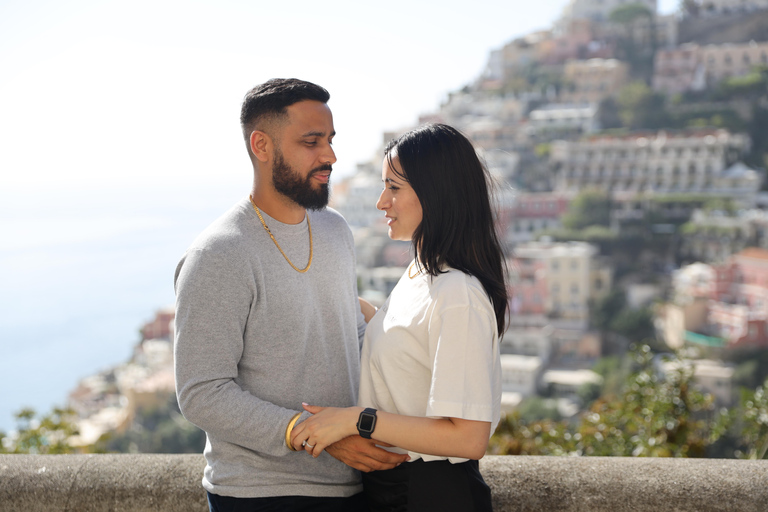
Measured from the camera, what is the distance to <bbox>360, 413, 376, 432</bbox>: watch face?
2.84 feet

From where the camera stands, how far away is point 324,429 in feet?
2.86

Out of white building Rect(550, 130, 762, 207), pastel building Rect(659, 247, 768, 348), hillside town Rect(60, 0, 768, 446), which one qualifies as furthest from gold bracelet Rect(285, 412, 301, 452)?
white building Rect(550, 130, 762, 207)

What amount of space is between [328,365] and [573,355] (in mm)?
28930

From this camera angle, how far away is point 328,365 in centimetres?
99

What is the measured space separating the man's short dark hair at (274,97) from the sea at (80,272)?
3996cm

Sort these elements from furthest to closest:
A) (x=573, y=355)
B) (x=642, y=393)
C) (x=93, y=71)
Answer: (x=93, y=71) → (x=573, y=355) → (x=642, y=393)

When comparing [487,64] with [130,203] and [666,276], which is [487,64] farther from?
[130,203]

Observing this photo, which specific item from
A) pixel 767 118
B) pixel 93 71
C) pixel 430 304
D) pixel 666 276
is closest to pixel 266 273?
pixel 430 304

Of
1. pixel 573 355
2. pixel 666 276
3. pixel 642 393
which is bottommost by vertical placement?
pixel 573 355

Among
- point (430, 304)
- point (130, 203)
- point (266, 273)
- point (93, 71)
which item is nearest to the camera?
point (430, 304)

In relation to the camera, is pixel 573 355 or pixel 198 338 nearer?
pixel 198 338

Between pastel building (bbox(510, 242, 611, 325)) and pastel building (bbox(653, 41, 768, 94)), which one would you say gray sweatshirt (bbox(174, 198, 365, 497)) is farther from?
pastel building (bbox(653, 41, 768, 94))

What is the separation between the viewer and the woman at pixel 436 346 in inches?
32.2

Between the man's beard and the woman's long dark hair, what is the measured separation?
0.17m
